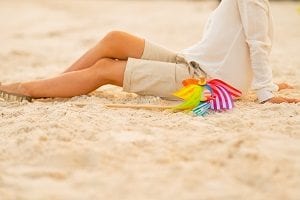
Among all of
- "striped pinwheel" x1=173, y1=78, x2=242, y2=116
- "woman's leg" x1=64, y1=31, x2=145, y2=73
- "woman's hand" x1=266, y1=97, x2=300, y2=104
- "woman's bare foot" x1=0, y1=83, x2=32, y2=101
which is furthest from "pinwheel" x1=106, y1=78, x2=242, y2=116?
"woman's bare foot" x1=0, y1=83, x2=32, y2=101

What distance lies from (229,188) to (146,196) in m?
0.26

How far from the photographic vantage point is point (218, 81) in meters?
2.43

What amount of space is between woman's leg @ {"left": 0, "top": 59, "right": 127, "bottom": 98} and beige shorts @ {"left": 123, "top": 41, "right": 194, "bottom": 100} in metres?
0.05

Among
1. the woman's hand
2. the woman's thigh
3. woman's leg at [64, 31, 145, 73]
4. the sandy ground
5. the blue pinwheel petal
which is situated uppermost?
woman's leg at [64, 31, 145, 73]

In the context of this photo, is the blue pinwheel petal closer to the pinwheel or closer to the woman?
the pinwheel

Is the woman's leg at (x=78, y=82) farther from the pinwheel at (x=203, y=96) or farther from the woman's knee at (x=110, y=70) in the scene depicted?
the pinwheel at (x=203, y=96)

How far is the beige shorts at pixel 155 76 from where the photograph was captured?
252cm

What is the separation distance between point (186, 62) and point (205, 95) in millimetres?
263

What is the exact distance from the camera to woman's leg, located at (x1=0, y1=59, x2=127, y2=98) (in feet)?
8.48

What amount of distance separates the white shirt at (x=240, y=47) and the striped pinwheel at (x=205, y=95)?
0.24 feet

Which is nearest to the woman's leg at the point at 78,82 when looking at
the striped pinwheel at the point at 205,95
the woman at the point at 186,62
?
the woman at the point at 186,62

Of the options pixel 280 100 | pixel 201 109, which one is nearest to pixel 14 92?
pixel 201 109

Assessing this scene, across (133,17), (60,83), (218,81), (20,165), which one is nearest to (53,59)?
(60,83)

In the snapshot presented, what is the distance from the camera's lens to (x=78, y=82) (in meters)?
2.62
